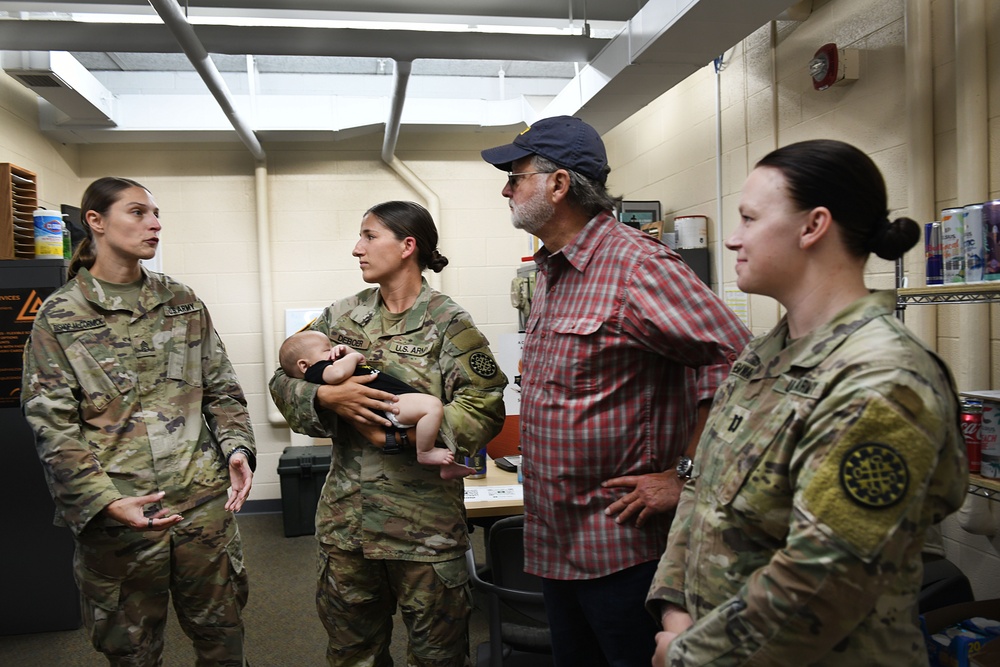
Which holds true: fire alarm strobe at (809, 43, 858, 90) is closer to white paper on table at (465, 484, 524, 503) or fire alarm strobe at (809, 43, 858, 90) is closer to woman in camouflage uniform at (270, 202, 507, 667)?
woman in camouflage uniform at (270, 202, 507, 667)

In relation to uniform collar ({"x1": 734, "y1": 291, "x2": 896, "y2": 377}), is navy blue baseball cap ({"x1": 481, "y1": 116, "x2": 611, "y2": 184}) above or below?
above

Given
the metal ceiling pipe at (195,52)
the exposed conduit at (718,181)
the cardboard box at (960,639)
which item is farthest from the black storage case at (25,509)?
the cardboard box at (960,639)

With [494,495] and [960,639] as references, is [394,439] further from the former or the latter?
[960,639]

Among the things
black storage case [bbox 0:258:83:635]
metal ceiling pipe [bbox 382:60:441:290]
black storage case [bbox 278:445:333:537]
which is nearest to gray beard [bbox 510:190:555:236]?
black storage case [bbox 0:258:83:635]

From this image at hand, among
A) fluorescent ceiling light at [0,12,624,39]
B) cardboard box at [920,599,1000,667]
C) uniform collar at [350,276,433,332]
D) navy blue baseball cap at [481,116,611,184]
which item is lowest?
cardboard box at [920,599,1000,667]

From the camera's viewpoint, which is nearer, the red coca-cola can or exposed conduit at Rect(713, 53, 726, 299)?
the red coca-cola can

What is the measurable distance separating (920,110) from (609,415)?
181 centimetres

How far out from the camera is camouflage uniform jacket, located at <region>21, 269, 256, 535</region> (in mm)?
1816

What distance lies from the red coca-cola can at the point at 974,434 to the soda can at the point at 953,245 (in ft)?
1.16

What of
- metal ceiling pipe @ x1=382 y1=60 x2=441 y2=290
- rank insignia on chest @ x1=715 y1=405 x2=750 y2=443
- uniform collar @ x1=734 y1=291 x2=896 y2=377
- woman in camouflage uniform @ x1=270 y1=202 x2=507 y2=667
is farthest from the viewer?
metal ceiling pipe @ x1=382 y1=60 x2=441 y2=290

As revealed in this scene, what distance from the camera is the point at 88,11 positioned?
3475 mm

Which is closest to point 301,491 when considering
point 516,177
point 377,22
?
point 377,22

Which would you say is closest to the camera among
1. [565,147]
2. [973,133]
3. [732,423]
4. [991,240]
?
[732,423]

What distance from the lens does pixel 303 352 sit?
2016 mm
